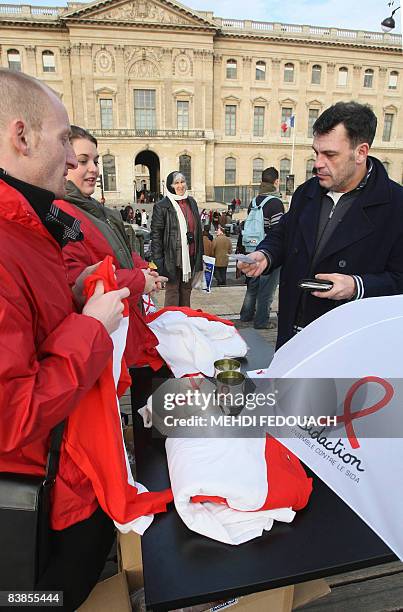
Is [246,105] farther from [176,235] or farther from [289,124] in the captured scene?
[176,235]

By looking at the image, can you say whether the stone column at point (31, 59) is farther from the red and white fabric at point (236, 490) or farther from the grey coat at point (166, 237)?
the red and white fabric at point (236, 490)

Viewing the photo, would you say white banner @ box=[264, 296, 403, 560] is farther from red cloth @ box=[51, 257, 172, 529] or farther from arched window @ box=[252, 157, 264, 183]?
arched window @ box=[252, 157, 264, 183]

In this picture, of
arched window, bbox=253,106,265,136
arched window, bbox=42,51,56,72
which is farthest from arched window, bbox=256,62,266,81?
arched window, bbox=42,51,56,72

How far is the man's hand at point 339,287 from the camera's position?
5.87 feet

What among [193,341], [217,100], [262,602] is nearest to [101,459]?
[262,602]

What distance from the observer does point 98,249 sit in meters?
1.90

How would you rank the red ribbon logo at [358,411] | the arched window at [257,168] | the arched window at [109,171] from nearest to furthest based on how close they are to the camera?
the red ribbon logo at [358,411], the arched window at [109,171], the arched window at [257,168]

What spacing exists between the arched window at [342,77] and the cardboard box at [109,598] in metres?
46.8

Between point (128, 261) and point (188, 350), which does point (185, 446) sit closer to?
point (188, 350)

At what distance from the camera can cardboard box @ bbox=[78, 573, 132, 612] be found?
1.28 metres

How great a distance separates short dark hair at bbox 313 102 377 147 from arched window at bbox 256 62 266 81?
41.1 m

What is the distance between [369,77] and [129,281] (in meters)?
48.1

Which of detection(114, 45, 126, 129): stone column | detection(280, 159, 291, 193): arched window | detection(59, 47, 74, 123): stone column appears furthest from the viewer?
detection(280, 159, 291, 193): arched window

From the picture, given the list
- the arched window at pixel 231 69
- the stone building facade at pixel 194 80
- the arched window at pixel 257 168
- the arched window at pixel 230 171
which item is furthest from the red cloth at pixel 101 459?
the arched window at pixel 231 69
